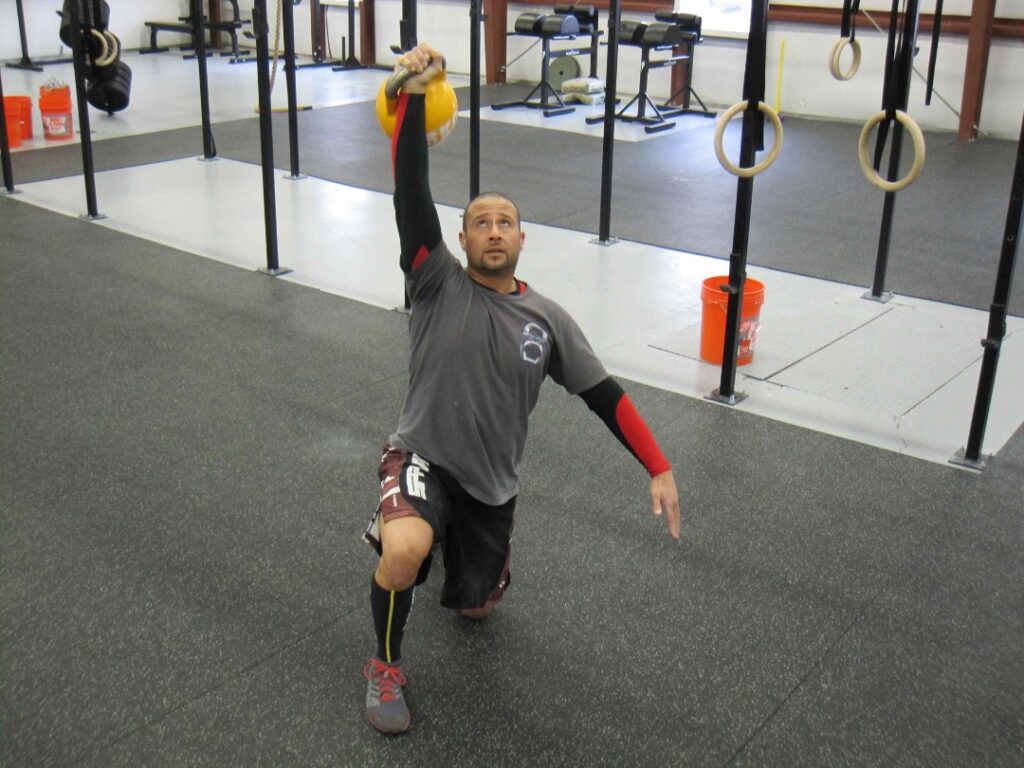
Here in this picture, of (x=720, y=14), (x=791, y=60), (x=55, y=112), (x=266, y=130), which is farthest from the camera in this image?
(x=720, y=14)

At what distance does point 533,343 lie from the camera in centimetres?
212

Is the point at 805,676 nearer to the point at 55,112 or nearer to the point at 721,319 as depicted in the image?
the point at 721,319

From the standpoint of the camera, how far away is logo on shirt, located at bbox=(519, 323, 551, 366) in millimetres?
2109

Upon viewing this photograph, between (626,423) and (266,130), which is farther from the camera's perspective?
(266,130)

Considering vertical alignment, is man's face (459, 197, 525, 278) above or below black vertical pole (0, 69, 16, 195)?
above

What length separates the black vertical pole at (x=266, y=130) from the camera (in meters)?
4.60

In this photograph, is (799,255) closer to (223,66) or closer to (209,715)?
(209,715)

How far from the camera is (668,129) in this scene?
870 centimetres

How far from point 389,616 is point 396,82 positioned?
3.32 feet

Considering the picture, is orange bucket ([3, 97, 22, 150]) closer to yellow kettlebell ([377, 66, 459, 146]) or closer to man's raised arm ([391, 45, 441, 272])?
yellow kettlebell ([377, 66, 459, 146])

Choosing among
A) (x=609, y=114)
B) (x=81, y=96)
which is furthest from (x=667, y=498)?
(x=81, y=96)

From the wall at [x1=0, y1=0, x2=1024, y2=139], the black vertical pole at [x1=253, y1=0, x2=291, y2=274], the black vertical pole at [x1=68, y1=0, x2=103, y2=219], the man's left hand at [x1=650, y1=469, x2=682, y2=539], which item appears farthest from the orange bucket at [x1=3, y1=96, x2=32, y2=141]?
the man's left hand at [x1=650, y1=469, x2=682, y2=539]

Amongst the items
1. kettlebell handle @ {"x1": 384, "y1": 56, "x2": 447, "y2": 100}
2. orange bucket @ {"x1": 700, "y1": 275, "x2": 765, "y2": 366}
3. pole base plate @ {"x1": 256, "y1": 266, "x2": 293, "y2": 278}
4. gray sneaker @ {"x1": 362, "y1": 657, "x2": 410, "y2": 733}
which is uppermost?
kettlebell handle @ {"x1": 384, "y1": 56, "x2": 447, "y2": 100}

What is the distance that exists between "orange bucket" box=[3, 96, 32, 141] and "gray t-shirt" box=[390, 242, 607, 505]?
6.60 m
